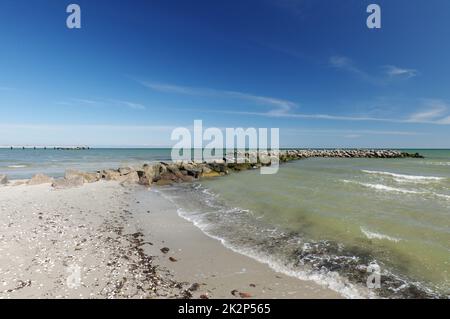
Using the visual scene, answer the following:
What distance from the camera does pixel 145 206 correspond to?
40.7ft

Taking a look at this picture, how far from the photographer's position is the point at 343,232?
8547 mm

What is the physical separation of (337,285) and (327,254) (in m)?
1.58

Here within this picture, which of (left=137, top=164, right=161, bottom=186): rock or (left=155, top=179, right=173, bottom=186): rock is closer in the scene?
(left=137, top=164, right=161, bottom=186): rock

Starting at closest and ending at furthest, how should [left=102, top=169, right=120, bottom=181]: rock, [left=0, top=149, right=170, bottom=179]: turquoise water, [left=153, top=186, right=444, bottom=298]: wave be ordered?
[left=153, top=186, right=444, bottom=298]: wave < [left=102, top=169, right=120, bottom=181]: rock < [left=0, top=149, right=170, bottom=179]: turquoise water

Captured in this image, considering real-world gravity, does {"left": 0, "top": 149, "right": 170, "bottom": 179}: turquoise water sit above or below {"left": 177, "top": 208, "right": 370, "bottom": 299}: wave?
above

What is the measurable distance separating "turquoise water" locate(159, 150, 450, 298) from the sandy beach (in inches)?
31.3

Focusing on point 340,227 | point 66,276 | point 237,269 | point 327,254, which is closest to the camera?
point 66,276

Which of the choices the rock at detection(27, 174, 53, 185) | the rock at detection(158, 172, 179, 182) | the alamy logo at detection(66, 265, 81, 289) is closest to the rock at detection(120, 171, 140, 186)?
the rock at detection(158, 172, 179, 182)

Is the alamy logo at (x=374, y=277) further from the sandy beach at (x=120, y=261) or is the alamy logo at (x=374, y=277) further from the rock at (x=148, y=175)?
the rock at (x=148, y=175)

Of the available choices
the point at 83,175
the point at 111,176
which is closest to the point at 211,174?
the point at 111,176

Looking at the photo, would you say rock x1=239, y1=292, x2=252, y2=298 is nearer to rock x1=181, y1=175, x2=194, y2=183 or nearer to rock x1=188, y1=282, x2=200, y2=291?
rock x1=188, y1=282, x2=200, y2=291

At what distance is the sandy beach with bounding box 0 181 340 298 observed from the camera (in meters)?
4.92

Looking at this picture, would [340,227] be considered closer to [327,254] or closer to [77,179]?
[327,254]
